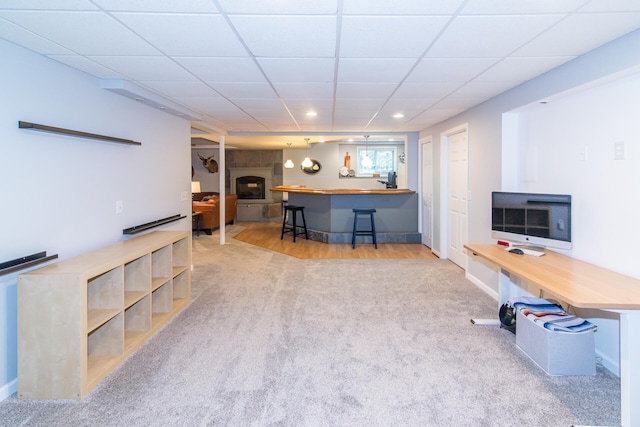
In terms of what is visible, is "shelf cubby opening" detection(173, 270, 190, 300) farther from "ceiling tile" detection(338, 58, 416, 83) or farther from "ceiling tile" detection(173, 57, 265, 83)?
"ceiling tile" detection(338, 58, 416, 83)

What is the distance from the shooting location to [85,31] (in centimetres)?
210

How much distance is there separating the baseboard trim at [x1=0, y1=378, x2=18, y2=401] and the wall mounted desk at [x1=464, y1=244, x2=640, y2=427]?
3.15 m

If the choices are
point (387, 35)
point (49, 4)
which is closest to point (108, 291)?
point (49, 4)

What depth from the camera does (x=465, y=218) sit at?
4.91m

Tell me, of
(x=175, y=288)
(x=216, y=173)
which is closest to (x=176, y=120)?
(x=175, y=288)

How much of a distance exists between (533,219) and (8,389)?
12.2ft

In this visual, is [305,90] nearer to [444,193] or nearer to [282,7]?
[282,7]

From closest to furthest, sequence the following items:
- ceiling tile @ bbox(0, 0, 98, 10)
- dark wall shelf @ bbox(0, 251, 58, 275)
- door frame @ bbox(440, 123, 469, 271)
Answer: ceiling tile @ bbox(0, 0, 98, 10) → dark wall shelf @ bbox(0, 251, 58, 275) → door frame @ bbox(440, 123, 469, 271)

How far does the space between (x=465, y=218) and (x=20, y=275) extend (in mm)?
4574

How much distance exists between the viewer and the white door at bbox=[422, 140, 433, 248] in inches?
250

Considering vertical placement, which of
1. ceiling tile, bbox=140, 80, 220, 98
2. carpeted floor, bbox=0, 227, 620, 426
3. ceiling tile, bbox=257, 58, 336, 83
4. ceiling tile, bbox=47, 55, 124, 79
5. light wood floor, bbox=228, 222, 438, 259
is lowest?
carpeted floor, bbox=0, 227, 620, 426

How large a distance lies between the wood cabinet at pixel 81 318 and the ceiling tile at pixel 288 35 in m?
1.69

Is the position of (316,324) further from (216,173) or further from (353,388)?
(216,173)

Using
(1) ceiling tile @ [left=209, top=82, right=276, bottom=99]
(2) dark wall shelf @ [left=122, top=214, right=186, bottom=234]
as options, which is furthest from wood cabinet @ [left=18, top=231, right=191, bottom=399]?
(1) ceiling tile @ [left=209, top=82, right=276, bottom=99]
